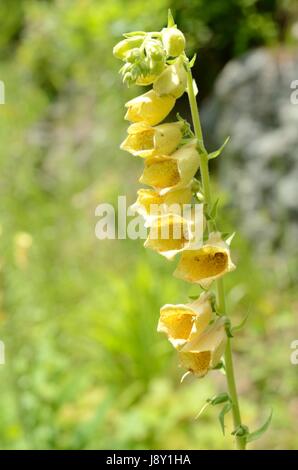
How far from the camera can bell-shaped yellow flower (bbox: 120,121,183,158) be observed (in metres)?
1.05

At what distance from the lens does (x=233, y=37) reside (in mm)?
4207

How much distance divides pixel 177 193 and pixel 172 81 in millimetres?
173

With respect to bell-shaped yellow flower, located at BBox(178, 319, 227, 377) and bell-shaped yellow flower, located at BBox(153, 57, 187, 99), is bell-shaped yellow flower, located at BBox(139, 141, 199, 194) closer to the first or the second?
bell-shaped yellow flower, located at BBox(153, 57, 187, 99)

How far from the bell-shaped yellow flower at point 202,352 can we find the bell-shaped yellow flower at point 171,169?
0.77 feet

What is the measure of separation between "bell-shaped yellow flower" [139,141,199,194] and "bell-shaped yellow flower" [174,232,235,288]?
0.10 meters

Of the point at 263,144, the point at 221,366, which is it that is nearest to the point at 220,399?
the point at 221,366

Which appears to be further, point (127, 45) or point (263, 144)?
point (263, 144)

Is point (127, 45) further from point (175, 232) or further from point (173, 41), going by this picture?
point (175, 232)

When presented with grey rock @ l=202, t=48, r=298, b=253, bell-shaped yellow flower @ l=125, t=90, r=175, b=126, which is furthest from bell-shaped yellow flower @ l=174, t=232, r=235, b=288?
grey rock @ l=202, t=48, r=298, b=253

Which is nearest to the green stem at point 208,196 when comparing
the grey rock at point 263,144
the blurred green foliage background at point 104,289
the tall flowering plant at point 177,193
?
the tall flowering plant at point 177,193

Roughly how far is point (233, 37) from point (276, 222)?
1.24m

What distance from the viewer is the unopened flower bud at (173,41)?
101cm

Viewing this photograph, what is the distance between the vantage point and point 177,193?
1087mm
